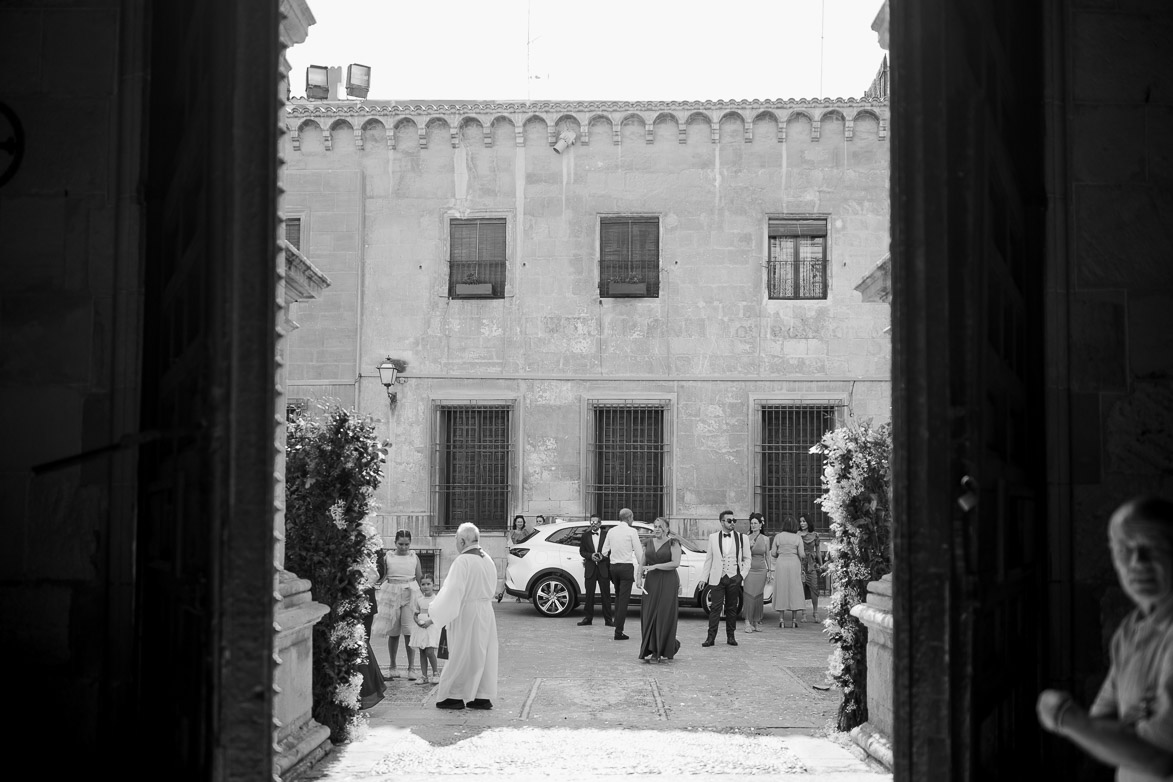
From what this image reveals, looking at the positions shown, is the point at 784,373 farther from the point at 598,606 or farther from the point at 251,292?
the point at 251,292

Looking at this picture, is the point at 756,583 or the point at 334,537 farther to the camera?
the point at 756,583

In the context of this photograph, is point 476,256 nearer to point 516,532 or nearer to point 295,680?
point 516,532

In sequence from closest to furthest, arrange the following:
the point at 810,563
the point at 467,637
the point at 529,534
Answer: the point at 467,637, the point at 529,534, the point at 810,563

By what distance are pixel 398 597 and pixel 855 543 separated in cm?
502

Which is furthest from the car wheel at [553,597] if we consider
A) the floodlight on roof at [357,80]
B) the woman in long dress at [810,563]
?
the floodlight on roof at [357,80]

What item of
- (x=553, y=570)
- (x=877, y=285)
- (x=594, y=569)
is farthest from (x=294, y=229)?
(x=877, y=285)

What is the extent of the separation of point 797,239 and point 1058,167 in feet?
59.5

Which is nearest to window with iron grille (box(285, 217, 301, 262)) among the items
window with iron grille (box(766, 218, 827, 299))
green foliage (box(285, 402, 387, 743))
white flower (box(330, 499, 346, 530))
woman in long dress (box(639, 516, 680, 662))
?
window with iron grille (box(766, 218, 827, 299))

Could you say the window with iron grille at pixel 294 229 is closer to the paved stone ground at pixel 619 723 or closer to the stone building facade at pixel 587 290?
the stone building facade at pixel 587 290

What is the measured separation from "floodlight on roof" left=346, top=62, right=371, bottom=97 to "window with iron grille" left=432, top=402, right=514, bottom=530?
7.40 metres

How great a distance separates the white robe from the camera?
1041 cm

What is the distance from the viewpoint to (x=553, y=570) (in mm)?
18531

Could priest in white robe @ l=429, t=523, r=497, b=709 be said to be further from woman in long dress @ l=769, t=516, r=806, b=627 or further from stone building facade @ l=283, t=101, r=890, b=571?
stone building facade @ l=283, t=101, r=890, b=571

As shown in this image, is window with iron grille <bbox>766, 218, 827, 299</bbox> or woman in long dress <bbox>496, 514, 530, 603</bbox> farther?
window with iron grille <bbox>766, 218, 827, 299</bbox>
